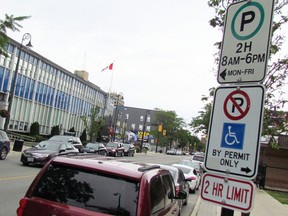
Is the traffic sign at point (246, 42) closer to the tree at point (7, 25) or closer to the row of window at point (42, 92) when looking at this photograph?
A: the tree at point (7, 25)

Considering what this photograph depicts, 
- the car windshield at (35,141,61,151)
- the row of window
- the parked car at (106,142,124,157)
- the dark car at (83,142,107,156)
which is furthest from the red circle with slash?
the row of window

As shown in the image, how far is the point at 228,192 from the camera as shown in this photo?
117 inches

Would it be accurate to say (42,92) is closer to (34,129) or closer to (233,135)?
(34,129)

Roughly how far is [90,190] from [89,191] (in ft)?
0.05

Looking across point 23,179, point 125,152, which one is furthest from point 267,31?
point 125,152

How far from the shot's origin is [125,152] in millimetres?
46719

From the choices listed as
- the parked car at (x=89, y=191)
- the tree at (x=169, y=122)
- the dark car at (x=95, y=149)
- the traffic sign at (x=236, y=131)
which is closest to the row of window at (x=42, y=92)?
the dark car at (x=95, y=149)

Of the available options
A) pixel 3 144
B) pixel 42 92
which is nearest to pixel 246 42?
pixel 3 144

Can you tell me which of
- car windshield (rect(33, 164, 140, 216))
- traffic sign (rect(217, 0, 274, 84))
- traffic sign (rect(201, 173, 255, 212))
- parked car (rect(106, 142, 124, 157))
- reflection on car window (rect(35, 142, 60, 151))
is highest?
traffic sign (rect(217, 0, 274, 84))

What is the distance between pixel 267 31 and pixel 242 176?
1224mm

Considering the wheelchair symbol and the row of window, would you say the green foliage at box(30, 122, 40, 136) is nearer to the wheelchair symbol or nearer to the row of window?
the row of window

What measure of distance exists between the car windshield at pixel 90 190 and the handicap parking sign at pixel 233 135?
53.3 inches

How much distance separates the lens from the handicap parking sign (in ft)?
9.83

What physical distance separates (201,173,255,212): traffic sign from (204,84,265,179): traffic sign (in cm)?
6
